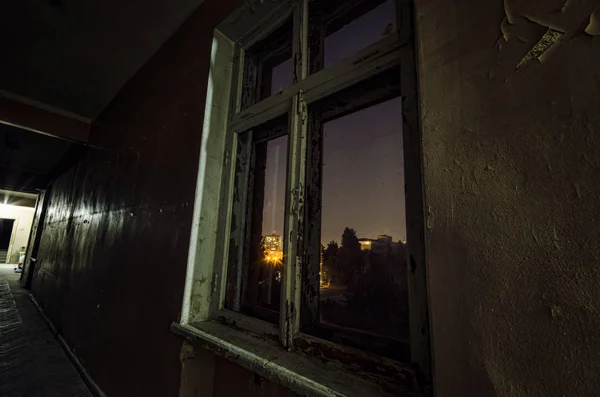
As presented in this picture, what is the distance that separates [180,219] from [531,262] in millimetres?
1412

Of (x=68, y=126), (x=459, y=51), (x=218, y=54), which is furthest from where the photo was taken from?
(x=68, y=126)

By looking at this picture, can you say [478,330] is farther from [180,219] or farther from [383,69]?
[180,219]

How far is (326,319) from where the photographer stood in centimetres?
103

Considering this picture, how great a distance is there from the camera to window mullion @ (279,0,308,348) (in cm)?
99

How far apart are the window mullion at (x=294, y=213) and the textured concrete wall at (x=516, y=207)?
559 mm

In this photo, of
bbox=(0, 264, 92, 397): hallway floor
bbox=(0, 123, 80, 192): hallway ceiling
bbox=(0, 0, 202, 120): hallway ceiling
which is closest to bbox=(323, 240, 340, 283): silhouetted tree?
bbox=(0, 0, 202, 120): hallway ceiling

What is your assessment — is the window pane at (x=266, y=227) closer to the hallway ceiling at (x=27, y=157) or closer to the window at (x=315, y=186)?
the window at (x=315, y=186)

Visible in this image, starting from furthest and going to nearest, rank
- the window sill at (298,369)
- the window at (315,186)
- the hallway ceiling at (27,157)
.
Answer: the hallway ceiling at (27,157), the window at (315,186), the window sill at (298,369)

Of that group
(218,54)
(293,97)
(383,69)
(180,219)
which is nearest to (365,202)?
(383,69)

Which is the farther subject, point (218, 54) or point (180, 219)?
point (218, 54)

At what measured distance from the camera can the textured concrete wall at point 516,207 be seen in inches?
16.2

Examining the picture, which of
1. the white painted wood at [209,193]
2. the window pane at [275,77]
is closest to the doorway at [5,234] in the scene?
the white painted wood at [209,193]

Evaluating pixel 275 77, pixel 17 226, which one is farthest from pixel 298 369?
pixel 17 226

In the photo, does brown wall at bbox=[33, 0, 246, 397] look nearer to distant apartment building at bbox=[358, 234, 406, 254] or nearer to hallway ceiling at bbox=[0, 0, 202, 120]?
hallway ceiling at bbox=[0, 0, 202, 120]
